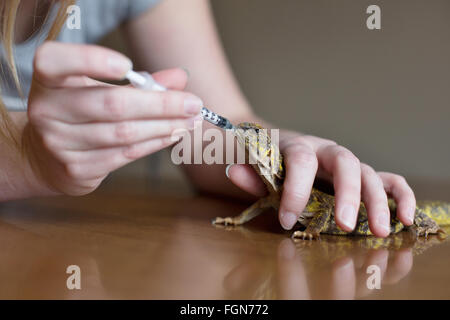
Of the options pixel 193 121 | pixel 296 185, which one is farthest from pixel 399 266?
pixel 193 121

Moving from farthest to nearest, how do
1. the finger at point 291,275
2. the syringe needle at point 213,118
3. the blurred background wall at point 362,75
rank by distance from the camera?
the blurred background wall at point 362,75 → the syringe needle at point 213,118 → the finger at point 291,275

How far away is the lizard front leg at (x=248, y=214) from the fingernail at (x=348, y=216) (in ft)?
0.78

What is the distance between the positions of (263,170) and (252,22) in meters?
2.73

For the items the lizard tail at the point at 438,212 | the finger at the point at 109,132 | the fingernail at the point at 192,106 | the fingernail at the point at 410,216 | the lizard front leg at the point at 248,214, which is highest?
the fingernail at the point at 192,106

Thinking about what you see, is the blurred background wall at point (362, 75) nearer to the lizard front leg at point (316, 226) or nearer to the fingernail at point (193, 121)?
the lizard front leg at point (316, 226)

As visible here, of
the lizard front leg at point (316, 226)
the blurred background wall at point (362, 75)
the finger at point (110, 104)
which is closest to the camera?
the finger at point (110, 104)

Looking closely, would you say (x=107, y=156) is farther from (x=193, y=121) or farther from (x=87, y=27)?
(x=87, y=27)

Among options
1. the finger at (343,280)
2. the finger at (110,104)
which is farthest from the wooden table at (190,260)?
the finger at (110,104)

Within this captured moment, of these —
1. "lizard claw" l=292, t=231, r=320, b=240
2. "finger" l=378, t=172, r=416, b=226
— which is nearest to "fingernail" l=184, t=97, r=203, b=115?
"lizard claw" l=292, t=231, r=320, b=240

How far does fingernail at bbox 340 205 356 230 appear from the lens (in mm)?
861

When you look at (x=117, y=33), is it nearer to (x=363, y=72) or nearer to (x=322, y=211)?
(x=363, y=72)

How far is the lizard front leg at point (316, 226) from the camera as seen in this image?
0.92m

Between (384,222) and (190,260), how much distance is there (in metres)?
0.39

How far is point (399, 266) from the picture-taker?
72 cm
